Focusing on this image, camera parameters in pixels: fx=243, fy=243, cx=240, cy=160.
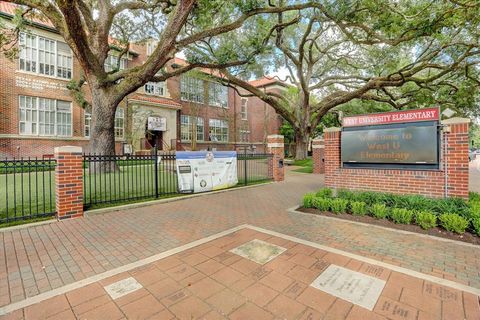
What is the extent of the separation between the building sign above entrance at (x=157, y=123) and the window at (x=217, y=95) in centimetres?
680

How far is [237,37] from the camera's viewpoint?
17297mm

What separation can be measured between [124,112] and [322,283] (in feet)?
69.8

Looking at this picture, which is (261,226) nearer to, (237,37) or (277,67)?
(237,37)

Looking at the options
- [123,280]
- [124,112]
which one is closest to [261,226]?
[123,280]

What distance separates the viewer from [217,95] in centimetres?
2838

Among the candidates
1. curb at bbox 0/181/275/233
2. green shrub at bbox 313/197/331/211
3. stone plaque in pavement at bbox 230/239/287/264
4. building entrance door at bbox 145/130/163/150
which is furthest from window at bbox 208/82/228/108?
stone plaque in pavement at bbox 230/239/287/264

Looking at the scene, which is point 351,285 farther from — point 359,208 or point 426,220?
→ point 359,208

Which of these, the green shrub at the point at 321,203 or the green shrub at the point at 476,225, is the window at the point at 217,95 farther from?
the green shrub at the point at 476,225

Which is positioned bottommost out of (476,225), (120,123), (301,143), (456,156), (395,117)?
(476,225)

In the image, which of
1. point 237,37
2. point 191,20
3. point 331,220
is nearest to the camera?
point 331,220

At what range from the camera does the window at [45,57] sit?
1645cm

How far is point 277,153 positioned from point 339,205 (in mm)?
6443

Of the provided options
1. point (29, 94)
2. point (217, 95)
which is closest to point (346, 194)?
point (29, 94)

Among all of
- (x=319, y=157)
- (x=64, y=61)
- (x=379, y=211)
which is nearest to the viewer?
(x=379, y=211)
